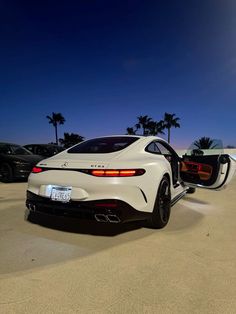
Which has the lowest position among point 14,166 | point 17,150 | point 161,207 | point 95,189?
point 161,207

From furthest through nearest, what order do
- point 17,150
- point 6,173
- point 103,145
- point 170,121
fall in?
1. point 170,121
2. point 17,150
3. point 6,173
4. point 103,145

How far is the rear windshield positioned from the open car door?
4.79ft

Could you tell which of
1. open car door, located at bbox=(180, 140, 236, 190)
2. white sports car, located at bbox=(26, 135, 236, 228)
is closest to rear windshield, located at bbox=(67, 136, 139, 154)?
white sports car, located at bbox=(26, 135, 236, 228)

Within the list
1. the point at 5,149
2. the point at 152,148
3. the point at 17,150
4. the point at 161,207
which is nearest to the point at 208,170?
the point at 152,148

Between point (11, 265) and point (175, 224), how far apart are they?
2.37 metres

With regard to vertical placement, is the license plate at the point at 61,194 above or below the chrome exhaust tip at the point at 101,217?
above

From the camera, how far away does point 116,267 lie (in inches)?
99.9

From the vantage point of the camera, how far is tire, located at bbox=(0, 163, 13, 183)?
7.86 metres

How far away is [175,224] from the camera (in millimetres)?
3926

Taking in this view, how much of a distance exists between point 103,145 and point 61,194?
1106mm

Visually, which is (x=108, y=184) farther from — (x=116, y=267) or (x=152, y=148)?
(x=152, y=148)

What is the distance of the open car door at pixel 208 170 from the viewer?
169 inches

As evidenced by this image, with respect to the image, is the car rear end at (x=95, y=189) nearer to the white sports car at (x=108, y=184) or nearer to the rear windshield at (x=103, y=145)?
the white sports car at (x=108, y=184)

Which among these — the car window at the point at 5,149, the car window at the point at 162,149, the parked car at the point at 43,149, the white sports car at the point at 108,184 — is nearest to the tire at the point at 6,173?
the car window at the point at 5,149
